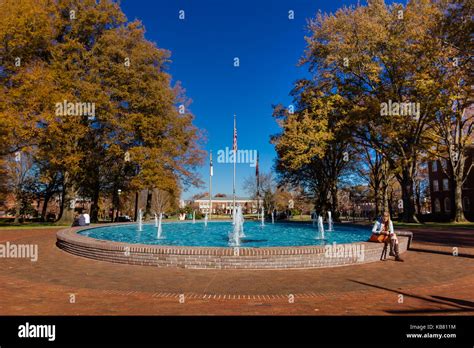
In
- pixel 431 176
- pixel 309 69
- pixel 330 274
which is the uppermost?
pixel 309 69

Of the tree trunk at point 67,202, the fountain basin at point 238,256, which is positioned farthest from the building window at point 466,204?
the tree trunk at point 67,202

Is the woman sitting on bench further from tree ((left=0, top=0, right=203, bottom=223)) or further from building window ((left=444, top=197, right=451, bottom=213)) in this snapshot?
building window ((left=444, top=197, right=451, bottom=213))

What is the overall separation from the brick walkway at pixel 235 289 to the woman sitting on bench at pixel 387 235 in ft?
2.27

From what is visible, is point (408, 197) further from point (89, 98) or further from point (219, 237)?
point (89, 98)

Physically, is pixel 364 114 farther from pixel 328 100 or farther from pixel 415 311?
pixel 415 311

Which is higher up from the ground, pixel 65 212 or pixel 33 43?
pixel 33 43

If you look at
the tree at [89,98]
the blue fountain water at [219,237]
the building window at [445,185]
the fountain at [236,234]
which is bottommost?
the blue fountain water at [219,237]

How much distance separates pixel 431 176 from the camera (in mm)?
57344

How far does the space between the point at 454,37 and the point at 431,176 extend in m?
40.2

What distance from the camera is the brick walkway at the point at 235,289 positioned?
6031 millimetres

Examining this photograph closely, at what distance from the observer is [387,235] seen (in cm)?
1159

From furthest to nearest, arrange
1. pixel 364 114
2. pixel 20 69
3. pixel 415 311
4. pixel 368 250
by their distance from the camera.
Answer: pixel 364 114 → pixel 20 69 → pixel 368 250 → pixel 415 311

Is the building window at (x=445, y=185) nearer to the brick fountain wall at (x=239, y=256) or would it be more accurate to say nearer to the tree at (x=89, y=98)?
the tree at (x=89, y=98)
